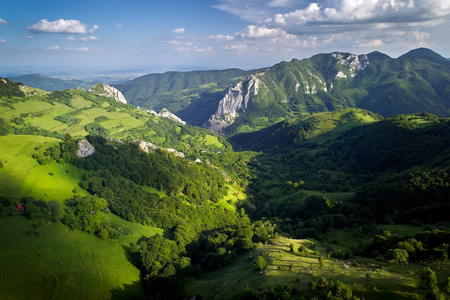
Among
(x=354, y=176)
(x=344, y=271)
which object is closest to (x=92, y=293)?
(x=344, y=271)

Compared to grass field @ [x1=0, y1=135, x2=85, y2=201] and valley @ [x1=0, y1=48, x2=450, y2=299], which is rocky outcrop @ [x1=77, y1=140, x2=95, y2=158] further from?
grass field @ [x1=0, y1=135, x2=85, y2=201]

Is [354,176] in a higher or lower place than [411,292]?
lower

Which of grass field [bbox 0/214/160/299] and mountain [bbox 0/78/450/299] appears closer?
mountain [bbox 0/78/450/299]

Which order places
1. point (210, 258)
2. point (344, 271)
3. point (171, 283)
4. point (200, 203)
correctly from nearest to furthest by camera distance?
point (344, 271) < point (171, 283) < point (210, 258) < point (200, 203)

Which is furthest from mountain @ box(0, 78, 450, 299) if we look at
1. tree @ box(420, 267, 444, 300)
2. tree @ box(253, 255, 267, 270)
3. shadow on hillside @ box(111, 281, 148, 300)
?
tree @ box(420, 267, 444, 300)

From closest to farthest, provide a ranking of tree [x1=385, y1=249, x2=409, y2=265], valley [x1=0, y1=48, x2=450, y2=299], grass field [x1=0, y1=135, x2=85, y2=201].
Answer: tree [x1=385, y1=249, x2=409, y2=265] < valley [x1=0, y1=48, x2=450, y2=299] < grass field [x1=0, y1=135, x2=85, y2=201]

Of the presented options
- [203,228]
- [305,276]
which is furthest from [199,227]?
[305,276]

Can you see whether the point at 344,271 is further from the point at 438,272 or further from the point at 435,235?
the point at 435,235
